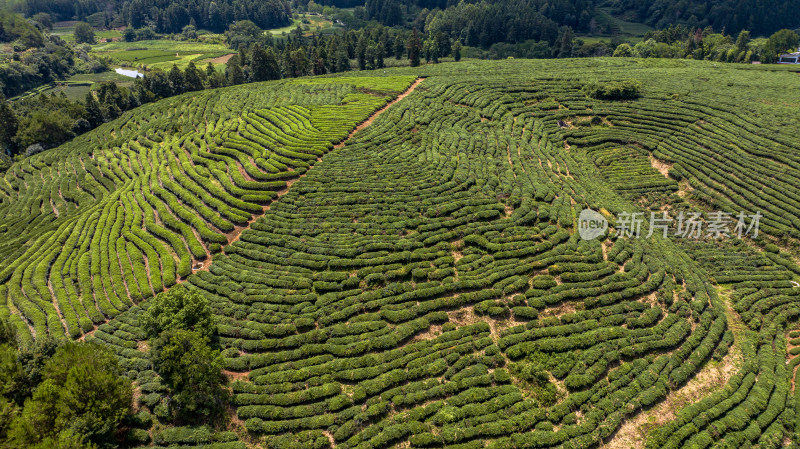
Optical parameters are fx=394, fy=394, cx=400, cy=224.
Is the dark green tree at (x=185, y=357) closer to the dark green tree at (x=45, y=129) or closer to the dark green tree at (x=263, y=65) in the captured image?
the dark green tree at (x=45, y=129)

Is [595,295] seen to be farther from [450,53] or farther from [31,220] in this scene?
[450,53]

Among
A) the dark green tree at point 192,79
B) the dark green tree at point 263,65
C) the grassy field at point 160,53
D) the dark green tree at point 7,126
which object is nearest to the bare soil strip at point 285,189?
the dark green tree at point 263,65

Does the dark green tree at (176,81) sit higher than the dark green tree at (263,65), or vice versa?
the dark green tree at (263,65)

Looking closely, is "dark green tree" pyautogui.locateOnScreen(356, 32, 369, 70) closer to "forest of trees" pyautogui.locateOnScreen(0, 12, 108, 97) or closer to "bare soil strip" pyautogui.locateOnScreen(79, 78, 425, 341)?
"bare soil strip" pyautogui.locateOnScreen(79, 78, 425, 341)

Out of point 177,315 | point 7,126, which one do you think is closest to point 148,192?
point 177,315

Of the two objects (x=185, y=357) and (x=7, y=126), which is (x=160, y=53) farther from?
(x=185, y=357)

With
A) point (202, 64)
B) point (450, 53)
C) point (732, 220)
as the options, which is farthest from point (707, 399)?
point (202, 64)
